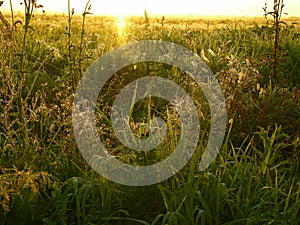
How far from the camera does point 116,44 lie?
547 cm

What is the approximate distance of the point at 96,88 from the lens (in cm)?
415

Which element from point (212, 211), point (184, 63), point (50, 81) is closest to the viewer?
point (212, 211)

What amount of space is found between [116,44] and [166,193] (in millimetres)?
3300

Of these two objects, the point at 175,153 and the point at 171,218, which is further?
the point at 175,153

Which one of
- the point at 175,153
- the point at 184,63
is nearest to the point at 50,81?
the point at 184,63

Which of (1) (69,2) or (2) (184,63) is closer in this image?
(1) (69,2)

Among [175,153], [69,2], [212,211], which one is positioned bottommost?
[212,211]

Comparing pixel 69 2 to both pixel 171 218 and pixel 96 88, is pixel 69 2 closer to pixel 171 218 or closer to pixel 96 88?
pixel 96 88

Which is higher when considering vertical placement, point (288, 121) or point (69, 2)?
point (69, 2)

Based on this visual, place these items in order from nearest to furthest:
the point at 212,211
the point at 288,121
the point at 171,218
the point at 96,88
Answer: the point at 171,218 → the point at 212,211 → the point at 288,121 → the point at 96,88

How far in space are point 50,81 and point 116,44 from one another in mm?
1266

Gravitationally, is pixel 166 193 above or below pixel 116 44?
below

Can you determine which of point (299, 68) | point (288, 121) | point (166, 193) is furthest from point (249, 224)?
point (299, 68)

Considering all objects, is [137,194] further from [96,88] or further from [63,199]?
[96,88]
